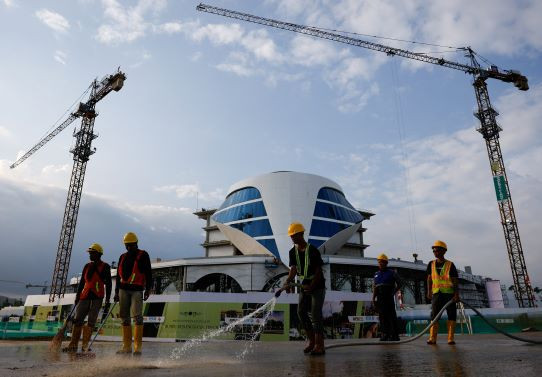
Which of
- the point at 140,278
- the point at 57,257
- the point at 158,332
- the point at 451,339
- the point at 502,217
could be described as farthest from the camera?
the point at 57,257

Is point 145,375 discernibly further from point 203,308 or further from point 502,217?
point 502,217

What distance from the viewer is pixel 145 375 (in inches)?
142

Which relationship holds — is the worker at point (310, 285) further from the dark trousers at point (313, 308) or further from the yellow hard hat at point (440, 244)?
the yellow hard hat at point (440, 244)

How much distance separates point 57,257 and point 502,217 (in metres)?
67.5

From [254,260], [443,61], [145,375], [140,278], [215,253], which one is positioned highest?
[443,61]

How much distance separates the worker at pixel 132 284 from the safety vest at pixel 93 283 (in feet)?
2.72

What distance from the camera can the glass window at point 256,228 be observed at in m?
50.5

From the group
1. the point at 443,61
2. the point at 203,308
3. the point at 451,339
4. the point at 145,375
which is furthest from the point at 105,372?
the point at 443,61

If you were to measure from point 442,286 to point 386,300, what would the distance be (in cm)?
132

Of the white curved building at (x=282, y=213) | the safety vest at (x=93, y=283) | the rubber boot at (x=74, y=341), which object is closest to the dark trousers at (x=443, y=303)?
the safety vest at (x=93, y=283)

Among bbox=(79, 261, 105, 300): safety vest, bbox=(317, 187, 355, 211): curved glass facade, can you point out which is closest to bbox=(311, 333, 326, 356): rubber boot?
bbox=(79, 261, 105, 300): safety vest

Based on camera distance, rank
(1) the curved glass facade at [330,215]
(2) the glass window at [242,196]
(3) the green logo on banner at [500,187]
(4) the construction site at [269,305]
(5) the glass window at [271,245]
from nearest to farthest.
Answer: (4) the construction site at [269,305] → (5) the glass window at [271,245] → (1) the curved glass facade at [330,215] → (2) the glass window at [242,196] → (3) the green logo on banner at [500,187]

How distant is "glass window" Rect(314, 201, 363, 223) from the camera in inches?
2107

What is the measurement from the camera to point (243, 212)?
54344mm
